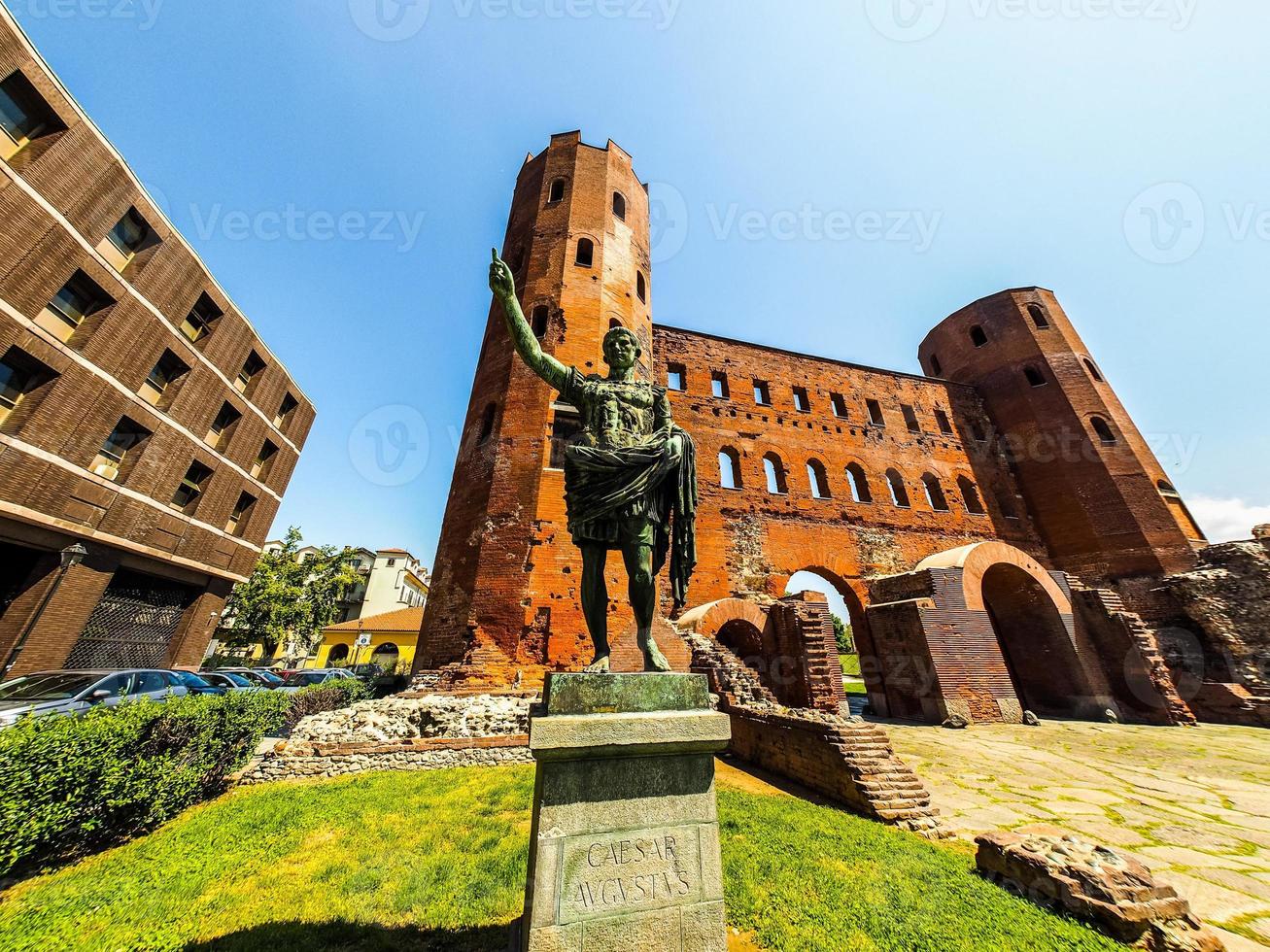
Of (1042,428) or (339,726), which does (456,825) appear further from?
(1042,428)

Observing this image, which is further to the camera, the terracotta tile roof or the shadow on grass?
the terracotta tile roof

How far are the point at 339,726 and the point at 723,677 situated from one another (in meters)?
6.72

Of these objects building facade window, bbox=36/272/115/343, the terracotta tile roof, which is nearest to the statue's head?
building facade window, bbox=36/272/115/343

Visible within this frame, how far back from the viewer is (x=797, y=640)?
1000cm

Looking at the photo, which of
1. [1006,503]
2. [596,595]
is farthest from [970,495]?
[596,595]

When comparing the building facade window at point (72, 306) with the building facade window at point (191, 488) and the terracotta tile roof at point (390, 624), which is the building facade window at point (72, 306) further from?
the terracotta tile roof at point (390, 624)

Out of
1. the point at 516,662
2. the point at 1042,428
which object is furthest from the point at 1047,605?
the point at 516,662

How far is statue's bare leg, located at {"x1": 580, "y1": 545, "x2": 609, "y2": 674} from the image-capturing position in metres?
3.02

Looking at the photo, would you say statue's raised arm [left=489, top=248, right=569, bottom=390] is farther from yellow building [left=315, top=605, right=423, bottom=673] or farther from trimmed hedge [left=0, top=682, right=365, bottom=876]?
yellow building [left=315, top=605, right=423, bottom=673]

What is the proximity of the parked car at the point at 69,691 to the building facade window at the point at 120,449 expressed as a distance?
8.72 metres

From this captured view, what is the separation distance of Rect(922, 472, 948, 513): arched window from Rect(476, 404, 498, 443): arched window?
16698 mm

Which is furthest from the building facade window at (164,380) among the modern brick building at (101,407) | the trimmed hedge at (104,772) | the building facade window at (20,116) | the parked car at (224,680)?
the trimmed hedge at (104,772)

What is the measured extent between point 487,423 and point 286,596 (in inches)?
873

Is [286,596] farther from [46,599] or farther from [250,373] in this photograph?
[46,599]
